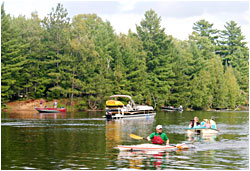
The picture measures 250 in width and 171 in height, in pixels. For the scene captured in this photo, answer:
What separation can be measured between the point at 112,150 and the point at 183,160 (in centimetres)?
585

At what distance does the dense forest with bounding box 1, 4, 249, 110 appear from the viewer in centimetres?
9312

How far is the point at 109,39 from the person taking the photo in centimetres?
10775

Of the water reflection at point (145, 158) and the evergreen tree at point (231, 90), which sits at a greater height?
the evergreen tree at point (231, 90)

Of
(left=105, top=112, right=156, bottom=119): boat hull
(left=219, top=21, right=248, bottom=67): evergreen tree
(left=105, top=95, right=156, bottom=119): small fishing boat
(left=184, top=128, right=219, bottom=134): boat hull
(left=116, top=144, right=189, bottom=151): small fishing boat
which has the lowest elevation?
(left=116, top=144, right=189, bottom=151): small fishing boat

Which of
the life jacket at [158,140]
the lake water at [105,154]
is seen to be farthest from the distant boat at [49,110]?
the life jacket at [158,140]

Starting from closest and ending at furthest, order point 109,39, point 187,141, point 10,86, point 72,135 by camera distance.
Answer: point 187,141, point 72,135, point 10,86, point 109,39

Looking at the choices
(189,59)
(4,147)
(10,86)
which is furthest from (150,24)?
(4,147)

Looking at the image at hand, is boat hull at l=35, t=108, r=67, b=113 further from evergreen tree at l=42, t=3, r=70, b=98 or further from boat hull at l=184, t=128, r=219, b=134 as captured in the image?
boat hull at l=184, t=128, r=219, b=134

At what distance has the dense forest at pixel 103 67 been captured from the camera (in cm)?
9312

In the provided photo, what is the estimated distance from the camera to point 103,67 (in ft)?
319

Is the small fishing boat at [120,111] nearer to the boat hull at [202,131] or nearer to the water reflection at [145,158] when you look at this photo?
the boat hull at [202,131]

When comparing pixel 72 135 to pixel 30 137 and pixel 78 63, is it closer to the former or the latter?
pixel 30 137

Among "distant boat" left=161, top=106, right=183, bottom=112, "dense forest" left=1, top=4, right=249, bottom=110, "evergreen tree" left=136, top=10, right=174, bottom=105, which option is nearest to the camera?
"dense forest" left=1, top=4, right=249, bottom=110

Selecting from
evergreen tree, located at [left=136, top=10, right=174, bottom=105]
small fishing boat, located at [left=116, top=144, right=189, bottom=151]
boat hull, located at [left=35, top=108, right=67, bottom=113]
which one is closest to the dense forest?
evergreen tree, located at [left=136, top=10, right=174, bottom=105]
